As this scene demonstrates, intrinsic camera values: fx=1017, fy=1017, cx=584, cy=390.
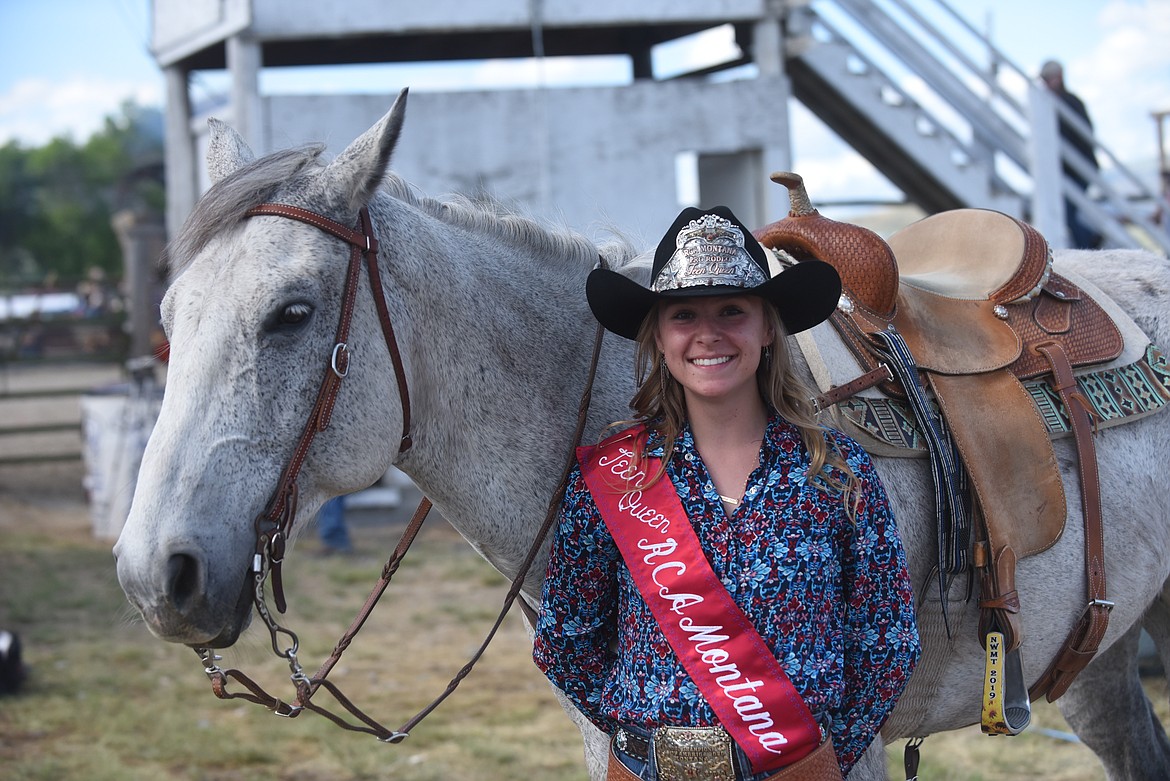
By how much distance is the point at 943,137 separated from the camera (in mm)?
9594

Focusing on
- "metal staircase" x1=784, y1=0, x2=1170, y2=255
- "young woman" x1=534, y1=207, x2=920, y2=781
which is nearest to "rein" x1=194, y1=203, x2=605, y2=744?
"young woman" x1=534, y1=207, x2=920, y2=781

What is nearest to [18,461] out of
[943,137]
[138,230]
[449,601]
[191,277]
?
[138,230]

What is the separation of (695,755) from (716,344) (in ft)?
2.31

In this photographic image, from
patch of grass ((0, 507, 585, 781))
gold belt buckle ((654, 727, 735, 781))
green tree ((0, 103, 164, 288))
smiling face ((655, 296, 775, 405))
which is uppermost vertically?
smiling face ((655, 296, 775, 405))

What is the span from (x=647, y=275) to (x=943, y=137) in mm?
8265

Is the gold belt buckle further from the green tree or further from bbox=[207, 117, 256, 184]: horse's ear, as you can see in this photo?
the green tree

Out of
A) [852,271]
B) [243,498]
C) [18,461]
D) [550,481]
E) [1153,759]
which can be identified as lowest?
[18,461]

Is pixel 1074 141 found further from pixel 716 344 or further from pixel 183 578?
pixel 183 578

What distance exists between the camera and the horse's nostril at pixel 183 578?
5.42 feet

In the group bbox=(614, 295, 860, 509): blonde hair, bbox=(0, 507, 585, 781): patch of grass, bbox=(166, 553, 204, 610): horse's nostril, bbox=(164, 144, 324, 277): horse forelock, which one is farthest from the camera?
bbox=(0, 507, 585, 781): patch of grass

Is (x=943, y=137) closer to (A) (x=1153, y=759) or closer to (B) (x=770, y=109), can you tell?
(B) (x=770, y=109)

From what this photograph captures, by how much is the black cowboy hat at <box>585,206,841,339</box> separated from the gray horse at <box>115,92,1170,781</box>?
0.29 m

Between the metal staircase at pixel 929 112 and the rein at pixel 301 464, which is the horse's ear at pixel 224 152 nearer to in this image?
the rein at pixel 301 464

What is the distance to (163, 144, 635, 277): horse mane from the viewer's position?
1.90 meters
